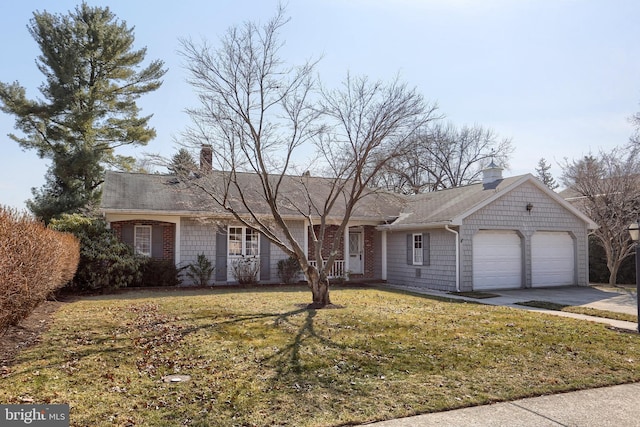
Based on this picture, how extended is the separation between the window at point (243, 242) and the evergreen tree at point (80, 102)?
957 centimetres

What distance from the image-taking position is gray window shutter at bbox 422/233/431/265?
656 inches

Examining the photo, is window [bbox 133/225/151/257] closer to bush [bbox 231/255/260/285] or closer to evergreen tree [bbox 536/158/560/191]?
bush [bbox 231/255/260/285]

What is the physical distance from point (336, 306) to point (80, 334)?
565 cm

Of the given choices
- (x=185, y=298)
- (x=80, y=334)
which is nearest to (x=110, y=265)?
(x=185, y=298)

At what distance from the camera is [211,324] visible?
28.5 feet

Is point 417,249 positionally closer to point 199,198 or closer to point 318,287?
point 318,287

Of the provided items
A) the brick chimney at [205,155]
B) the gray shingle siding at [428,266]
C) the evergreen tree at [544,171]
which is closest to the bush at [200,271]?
the brick chimney at [205,155]

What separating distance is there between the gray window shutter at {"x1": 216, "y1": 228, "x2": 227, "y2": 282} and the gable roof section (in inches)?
255

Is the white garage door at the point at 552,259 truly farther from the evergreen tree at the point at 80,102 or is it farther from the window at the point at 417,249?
the evergreen tree at the point at 80,102

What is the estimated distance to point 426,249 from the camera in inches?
661

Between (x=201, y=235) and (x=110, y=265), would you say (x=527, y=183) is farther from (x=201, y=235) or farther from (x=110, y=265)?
(x=110, y=265)

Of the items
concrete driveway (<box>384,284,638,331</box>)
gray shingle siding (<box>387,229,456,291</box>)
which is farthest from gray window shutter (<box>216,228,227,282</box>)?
concrete driveway (<box>384,284,638,331</box>)

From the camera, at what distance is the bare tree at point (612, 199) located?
18.7m

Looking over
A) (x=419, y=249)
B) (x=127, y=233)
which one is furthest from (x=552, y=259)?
(x=127, y=233)
